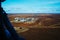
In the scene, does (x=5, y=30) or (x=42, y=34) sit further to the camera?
(x=42, y=34)

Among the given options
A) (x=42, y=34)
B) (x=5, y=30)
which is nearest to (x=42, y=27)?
(x=42, y=34)

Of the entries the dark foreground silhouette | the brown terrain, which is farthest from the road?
the dark foreground silhouette

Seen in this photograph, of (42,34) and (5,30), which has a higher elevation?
(5,30)

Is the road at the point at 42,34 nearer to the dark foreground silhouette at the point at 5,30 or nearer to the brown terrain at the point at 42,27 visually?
the brown terrain at the point at 42,27

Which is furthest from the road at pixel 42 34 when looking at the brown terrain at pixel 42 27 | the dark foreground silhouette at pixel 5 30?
the dark foreground silhouette at pixel 5 30

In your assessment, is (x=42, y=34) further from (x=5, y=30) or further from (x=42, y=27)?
(x=5, y=30)

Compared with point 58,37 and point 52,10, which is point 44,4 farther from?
point 58,37

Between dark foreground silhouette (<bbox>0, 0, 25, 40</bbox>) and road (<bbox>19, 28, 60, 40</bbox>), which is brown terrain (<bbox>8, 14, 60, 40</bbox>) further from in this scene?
dark foreground silhouette (<bbox>0, 0, 25, 40</bbox>)

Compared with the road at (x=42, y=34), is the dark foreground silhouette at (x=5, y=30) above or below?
above

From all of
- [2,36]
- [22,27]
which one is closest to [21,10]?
[22,27]
